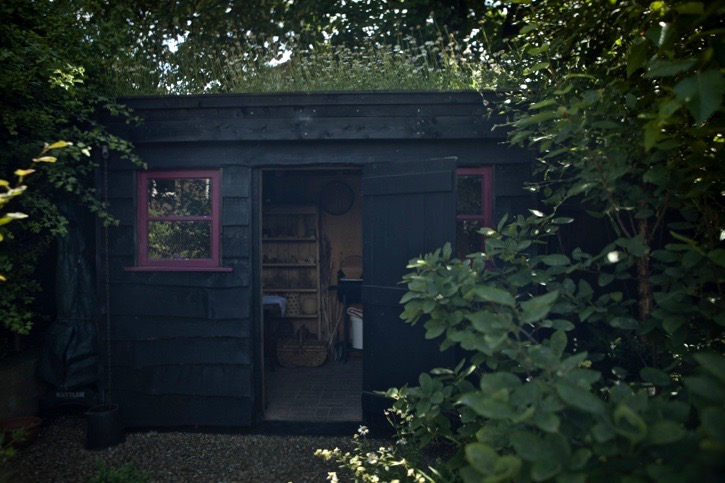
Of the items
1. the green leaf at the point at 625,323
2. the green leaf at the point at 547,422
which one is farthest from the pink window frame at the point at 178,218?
the green leaf at the point at 547,422

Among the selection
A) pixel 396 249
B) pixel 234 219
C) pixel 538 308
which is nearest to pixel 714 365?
pixel 538 308

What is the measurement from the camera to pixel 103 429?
173 inches

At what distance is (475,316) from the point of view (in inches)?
74.4

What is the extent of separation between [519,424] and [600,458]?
0.89 feet

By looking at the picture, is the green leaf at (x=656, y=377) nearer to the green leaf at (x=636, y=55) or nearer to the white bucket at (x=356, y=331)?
the green leaf at (x=636, y=55)

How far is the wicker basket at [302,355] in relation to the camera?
22.9ft

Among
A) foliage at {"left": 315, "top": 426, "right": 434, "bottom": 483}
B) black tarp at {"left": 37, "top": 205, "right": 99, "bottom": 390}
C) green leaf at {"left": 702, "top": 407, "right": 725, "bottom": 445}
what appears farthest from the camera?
black tarp at {"left": 37, "top": 205, "right": 99, "bottom": 390}

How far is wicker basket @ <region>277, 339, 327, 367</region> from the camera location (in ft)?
22.9

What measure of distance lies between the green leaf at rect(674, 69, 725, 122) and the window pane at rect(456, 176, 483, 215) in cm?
288

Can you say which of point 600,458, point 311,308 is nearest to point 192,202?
point 311,308

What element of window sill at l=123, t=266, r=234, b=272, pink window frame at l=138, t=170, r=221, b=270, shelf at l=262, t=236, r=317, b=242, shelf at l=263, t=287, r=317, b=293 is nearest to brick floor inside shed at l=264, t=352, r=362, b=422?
shelf at l=263, t=287, r=317, b=293

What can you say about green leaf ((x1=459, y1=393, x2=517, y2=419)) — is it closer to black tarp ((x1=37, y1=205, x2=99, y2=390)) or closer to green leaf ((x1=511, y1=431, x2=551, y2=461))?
green leaf ((x1=511, y1=431, x2=551, y2=461))

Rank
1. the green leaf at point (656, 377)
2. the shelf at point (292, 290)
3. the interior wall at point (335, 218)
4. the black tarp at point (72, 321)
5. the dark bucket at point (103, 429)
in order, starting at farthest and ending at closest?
the interior wall at point (335, 218) → the shelf at point (292, 290) → the black tarp at point (72, 321) → the dark bucket at point (103, 429) → the green leaf at point (656, 377)

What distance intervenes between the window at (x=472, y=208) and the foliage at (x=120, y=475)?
116 inches
